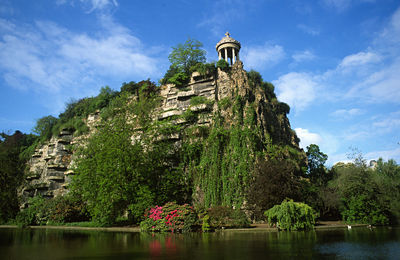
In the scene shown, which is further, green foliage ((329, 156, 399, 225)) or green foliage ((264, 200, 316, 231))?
green foliage ((329, 156, 399, 225))

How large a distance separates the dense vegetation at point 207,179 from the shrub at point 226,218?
2.9 inches

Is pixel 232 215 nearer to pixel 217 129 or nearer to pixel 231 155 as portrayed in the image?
pixel 231 155

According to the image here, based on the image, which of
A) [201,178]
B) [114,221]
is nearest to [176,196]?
[201,178]

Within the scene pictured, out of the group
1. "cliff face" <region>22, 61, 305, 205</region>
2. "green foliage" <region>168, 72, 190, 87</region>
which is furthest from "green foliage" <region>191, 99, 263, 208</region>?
"green foliage" <region>168, 72, 190, 87</region>

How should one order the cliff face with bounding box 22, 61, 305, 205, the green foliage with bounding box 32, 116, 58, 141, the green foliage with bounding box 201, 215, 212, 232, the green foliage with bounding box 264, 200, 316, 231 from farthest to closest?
the green foliage with bounding box 32, 116, 58, 141
the cliff face with bounding box 22, 61, 305, 205
the green foliage with bounding box 201, 215, 212, 232
the green foliage with bounding box 264, 200, 316, 231

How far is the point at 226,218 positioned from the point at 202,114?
49.1ft

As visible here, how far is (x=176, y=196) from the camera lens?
28156 millimetres

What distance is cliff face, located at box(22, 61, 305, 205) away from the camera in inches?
1227

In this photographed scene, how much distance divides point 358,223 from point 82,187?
25.8 meters

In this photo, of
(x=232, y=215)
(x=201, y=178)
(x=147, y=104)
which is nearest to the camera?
(x=232, y=215)

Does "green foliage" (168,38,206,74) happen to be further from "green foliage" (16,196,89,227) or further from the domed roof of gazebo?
"green foliage" (16,196,89,227)

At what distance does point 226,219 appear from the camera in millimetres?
20359

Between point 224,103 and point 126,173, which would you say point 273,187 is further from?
point 224,103

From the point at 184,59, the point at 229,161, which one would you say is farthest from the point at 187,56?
the point at 229,161
